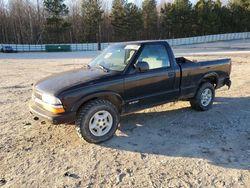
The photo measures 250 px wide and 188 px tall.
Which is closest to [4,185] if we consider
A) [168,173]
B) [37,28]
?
[168,173]

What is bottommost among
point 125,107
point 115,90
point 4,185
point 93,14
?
point 4,185

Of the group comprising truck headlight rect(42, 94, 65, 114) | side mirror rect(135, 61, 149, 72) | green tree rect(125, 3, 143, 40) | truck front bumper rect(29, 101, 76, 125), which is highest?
green tree rect(125, 3, 143, 40)

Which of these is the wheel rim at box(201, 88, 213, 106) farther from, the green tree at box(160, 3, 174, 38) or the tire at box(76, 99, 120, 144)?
the green tree at box(160, 3, 174, 38)

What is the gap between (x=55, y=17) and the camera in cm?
4578

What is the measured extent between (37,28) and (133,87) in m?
49.2

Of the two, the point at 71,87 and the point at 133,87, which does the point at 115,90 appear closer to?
the point at 133,87

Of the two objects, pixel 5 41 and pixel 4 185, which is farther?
pixel 5 41

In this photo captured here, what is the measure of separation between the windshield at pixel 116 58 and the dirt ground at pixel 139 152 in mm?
1287

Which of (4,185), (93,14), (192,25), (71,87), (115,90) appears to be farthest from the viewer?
(192,25)

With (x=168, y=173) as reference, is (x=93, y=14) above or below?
above

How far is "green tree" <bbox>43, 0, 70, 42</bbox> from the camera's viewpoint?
1780 inches

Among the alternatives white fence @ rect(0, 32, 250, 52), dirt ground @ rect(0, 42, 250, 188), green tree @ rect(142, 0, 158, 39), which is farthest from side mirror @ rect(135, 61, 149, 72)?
green tree @ rect(142, 0, 158, 39)

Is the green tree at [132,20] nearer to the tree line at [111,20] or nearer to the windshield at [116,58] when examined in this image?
the tree line at [111,20]

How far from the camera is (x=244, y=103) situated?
729 centimetres
